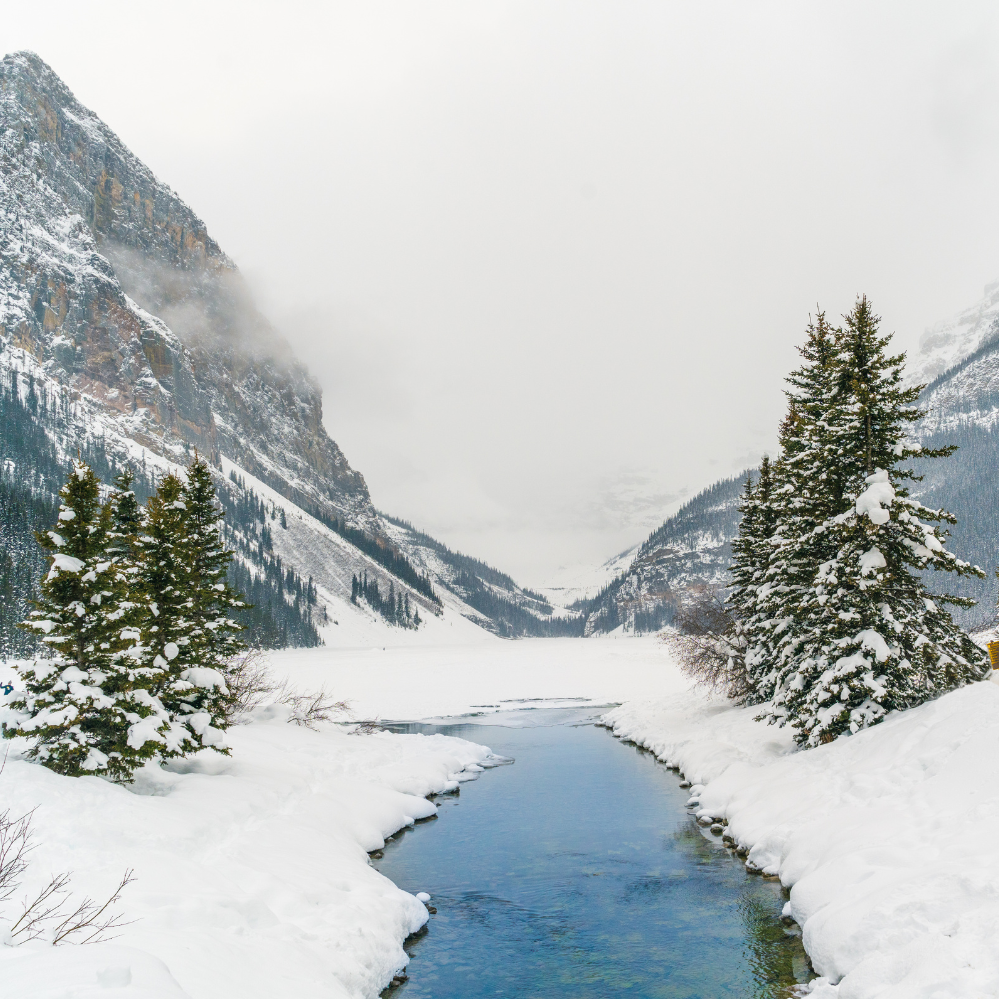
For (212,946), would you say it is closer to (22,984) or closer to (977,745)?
(22,984)

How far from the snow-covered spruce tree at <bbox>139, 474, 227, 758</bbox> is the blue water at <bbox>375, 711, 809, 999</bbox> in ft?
21.6

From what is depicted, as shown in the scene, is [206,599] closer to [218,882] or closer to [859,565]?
[218,882]

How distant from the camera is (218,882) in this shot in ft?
37.5

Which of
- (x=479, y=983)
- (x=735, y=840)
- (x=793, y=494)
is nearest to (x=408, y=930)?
(x=479, y=983)

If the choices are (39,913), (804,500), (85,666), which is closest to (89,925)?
(39,913)

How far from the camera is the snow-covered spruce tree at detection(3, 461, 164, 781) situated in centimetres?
1409

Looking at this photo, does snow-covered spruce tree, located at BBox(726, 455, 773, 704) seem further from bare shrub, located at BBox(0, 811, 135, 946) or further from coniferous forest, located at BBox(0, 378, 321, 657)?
coniferous forest, located at BBox(0, 378, 321, 657)

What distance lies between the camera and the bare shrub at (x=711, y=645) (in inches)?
1228

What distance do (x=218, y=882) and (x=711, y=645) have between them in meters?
26.4

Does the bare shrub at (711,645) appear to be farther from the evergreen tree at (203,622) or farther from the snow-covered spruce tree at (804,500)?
the evergreen tree at (203,622)

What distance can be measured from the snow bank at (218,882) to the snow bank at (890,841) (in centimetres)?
764

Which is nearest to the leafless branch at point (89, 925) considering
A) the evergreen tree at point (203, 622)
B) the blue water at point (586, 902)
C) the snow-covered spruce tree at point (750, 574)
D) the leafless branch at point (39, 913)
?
the leafless branch at point (39, 913)

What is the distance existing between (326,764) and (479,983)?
45.0ft

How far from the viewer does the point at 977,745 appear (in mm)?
13227
